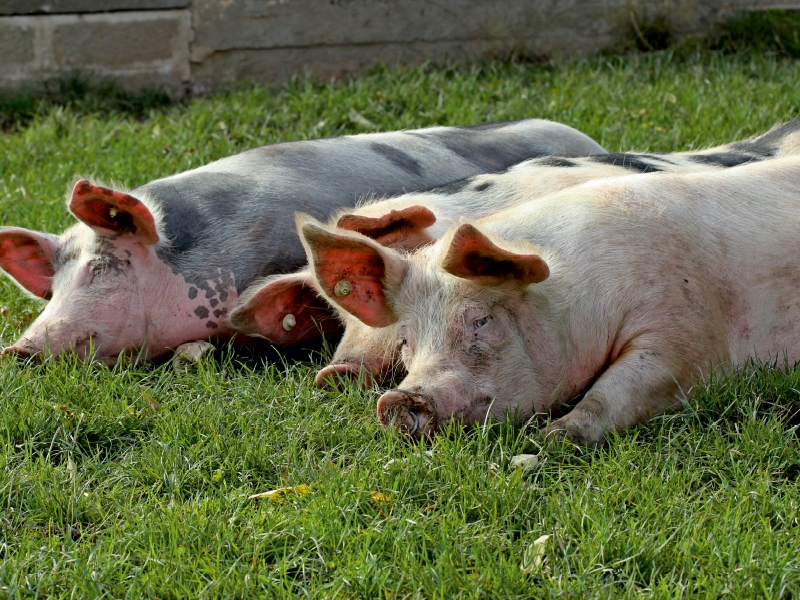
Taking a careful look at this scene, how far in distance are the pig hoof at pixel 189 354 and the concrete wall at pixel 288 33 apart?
13.4 ft

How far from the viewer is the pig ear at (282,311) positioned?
4.11 meters

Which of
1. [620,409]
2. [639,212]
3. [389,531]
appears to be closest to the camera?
[389,531]

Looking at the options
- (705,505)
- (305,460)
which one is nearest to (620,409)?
(705,505)

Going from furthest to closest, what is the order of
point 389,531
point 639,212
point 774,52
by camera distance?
point 774,52 → point 639,212 → point 389,531

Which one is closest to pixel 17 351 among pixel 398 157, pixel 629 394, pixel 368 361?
pixel 368 361

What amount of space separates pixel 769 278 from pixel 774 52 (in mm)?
4814

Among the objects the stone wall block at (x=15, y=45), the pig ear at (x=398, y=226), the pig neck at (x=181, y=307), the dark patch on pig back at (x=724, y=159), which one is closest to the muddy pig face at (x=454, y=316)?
the pig ear at (x=398, y=226)

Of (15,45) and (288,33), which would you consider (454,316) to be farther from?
(15,45)

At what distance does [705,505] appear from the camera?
2.65 m

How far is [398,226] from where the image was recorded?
12.8ft

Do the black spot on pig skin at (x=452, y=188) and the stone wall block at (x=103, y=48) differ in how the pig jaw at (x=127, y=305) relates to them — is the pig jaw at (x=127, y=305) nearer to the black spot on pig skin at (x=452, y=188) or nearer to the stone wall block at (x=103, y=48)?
the black spot on pig skin at (x=452, y=188)

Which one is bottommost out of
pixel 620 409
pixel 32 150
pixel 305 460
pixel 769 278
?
pixel 32 150

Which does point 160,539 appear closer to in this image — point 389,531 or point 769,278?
point 389,531

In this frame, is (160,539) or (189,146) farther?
(189,146)
